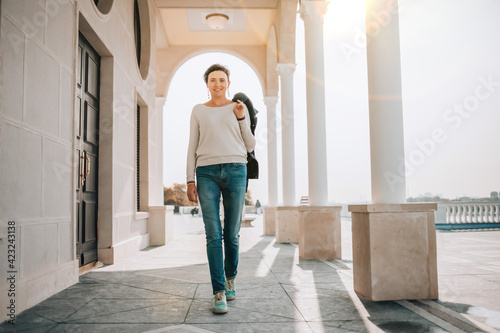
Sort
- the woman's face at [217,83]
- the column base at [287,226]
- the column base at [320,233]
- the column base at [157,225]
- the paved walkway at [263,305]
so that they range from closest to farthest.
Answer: the paved walkway at [263,305] → the woman's face at [217,83] → the column base at [320,233] → the column base at [157,225] → the column base at [287,226]

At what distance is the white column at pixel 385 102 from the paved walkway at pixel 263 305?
3.50 feet

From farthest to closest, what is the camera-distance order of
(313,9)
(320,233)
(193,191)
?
(313,9), (320,233), (193,191)

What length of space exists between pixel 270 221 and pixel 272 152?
250cm

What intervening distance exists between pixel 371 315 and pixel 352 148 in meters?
6.17

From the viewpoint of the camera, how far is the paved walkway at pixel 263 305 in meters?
2.88

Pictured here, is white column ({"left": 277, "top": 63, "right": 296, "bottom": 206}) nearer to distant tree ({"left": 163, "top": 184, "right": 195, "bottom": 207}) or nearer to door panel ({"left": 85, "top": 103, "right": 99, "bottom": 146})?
door panel ({"left": 85, "top": 103, "right": 99, "bottom": 146})

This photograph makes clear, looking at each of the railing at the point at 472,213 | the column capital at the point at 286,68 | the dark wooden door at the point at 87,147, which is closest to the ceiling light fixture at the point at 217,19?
the column capital at the point at 286,68

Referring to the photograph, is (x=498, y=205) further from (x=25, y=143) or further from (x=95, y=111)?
(x=25, y=143)

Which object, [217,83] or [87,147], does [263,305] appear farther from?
[87,147]

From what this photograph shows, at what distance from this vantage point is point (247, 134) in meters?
3.56

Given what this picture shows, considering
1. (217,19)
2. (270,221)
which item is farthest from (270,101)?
(270,221)

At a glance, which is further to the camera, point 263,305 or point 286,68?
point 286,68

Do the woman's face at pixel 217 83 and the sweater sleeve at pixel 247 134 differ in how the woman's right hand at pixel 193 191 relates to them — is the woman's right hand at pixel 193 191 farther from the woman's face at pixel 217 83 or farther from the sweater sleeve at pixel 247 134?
the woman's face at pixel 217 83

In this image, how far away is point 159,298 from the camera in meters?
3.81
